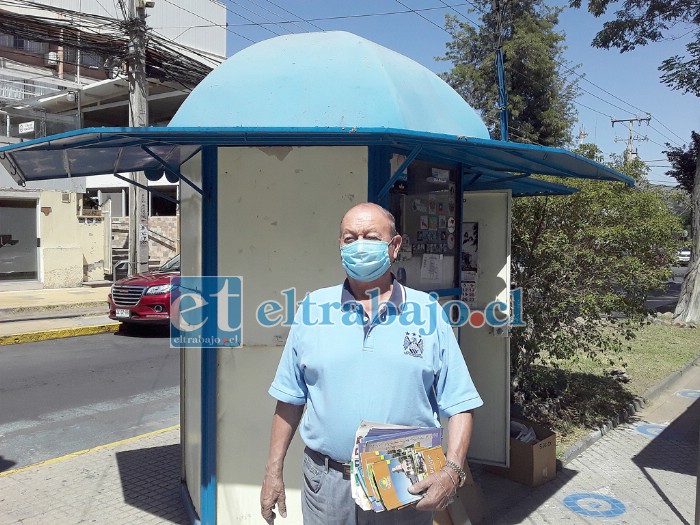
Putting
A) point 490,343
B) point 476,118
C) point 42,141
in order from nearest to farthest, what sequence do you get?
point 42,141
point 476,118
point 490,343

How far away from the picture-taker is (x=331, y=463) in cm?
244

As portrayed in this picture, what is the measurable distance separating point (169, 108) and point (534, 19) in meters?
15.6

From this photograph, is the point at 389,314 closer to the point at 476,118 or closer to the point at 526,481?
the point at 476,118

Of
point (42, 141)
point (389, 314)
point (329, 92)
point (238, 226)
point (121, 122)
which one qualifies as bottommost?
point (389, 314)

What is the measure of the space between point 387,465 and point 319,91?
2336 mm

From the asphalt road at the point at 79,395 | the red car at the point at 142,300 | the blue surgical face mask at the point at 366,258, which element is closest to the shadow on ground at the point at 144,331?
the red car at the point at 142,300

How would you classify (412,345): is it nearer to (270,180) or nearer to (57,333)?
(270,180)

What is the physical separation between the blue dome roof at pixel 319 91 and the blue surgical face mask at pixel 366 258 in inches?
48.9

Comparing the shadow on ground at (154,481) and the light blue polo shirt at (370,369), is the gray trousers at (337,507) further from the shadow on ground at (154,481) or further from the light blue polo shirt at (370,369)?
the shadow on ground at (154,481)

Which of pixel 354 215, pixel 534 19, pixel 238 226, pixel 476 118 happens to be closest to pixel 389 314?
pixel 354 215

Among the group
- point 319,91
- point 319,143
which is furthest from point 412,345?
point 319,91

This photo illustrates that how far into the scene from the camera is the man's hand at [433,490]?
7.43ft

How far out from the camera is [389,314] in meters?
2.41

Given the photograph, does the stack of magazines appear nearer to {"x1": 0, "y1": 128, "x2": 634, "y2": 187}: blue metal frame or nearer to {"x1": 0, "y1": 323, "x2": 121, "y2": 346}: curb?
{"x1": 0, "y1": 128, "x2": 634, "y2": 187}: blue metal frame
